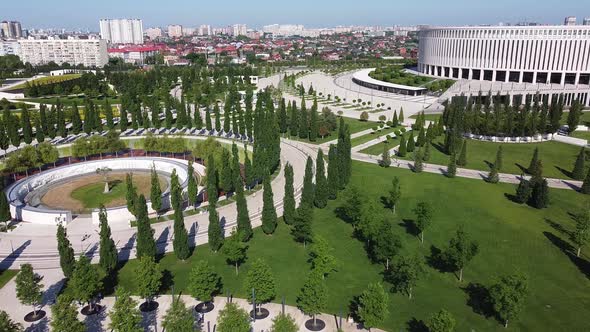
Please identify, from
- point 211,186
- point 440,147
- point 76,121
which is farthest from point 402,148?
point 76,121

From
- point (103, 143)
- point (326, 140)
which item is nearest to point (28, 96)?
point (103, 143)

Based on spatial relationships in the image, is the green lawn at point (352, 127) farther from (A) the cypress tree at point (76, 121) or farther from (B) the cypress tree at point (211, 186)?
(A) the cypress tree at point (76, 121)

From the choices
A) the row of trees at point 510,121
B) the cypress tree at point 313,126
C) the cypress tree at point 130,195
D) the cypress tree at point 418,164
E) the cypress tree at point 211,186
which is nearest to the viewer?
the cypress tree at point 130,195

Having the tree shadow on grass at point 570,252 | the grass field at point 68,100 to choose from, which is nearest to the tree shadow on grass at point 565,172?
the tree shadow on grass at point 570,252

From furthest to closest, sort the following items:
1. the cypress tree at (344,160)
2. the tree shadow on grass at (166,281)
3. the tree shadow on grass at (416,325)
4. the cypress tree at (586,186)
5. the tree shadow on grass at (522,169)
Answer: the tree shadow on grass at (522,169) < the cypress tree at (344,160) < the cypress tree at (586,186) < the tree shadow on grass at (166,281) < the tree shadow on grass at (416,325)

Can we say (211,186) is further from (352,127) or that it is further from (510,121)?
(510,121)

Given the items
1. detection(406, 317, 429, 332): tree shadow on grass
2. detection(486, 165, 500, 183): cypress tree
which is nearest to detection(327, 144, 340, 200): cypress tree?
detection(486, 165, 500, 183): cypress tree

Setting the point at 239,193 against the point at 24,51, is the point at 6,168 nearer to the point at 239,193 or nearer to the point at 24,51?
the point at 239,193
